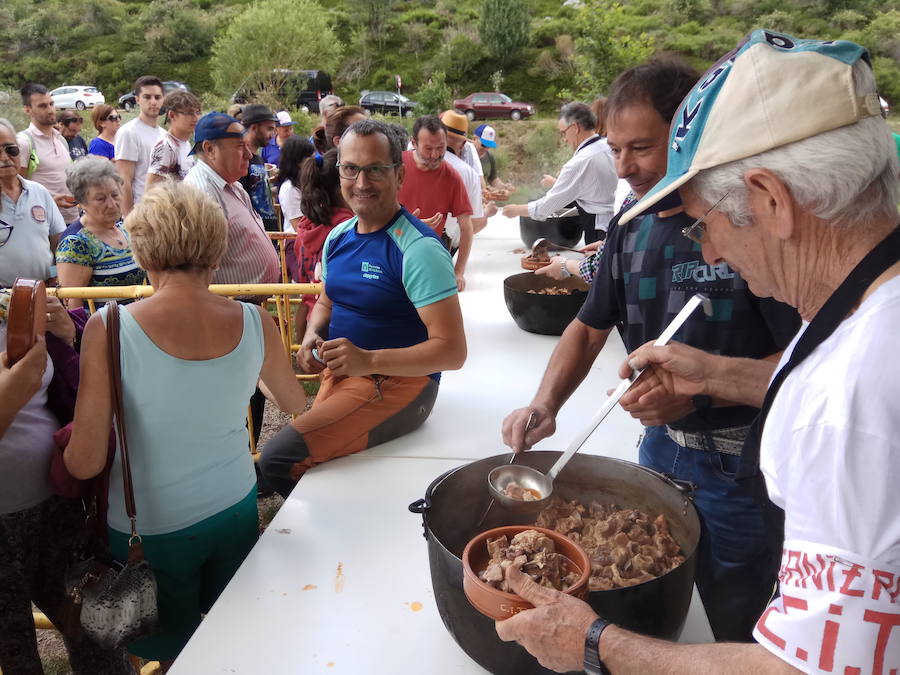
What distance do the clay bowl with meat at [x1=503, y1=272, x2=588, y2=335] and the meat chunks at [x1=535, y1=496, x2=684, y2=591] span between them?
5.32ft

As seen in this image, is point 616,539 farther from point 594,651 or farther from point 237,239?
point 237,239

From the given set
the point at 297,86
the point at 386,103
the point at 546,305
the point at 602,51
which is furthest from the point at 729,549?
the point at 297,86

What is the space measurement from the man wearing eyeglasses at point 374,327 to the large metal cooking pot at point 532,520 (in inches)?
25.5

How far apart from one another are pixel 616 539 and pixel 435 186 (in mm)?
3303

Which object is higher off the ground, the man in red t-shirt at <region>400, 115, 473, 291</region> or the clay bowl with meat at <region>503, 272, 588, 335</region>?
the man in red t-shirt at <region>400, 115, 473, 291</region>

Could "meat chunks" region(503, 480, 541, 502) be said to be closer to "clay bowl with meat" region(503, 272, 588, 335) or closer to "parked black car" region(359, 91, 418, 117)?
"clay bowl with meat" region(503, 272, 588, 335)

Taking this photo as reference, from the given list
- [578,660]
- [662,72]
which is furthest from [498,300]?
[578,660]

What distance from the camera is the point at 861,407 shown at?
67 cm

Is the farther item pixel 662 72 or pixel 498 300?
pixel 498 300

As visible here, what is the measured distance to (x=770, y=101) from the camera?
838mm

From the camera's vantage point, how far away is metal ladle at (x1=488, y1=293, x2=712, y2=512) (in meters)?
1.45

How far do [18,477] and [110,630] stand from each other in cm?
49

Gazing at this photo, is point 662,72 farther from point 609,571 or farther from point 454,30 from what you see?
point 454,30

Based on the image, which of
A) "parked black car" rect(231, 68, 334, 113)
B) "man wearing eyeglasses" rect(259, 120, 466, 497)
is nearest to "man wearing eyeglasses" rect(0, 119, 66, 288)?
"man wearing eyeglasses" rect(259, 120, 466, 497)
